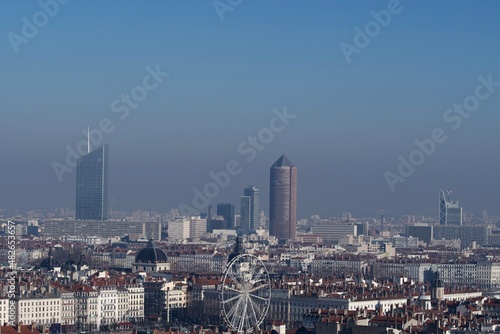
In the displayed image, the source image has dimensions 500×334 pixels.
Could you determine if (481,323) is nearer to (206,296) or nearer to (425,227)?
(206,296)

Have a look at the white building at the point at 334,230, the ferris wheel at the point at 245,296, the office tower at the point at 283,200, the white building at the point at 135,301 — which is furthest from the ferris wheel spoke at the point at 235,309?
the office tower at the point at 283,200

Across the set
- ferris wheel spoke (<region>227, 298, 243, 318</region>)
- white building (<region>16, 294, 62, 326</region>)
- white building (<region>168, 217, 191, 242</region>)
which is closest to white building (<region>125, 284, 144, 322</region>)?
white building (<region>16, 294, 62, 326</region>)

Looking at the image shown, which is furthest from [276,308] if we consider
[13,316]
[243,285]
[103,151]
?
[103,151]

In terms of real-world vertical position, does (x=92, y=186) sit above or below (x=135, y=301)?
above

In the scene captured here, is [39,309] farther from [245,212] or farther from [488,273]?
[245,212]

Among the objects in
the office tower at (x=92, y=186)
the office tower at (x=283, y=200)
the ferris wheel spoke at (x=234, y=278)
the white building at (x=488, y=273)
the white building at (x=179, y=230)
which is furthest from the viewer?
the office tower at (x=92, y=186)

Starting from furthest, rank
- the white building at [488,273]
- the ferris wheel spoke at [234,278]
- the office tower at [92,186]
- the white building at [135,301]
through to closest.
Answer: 1. the office tower at [92,186]
2. the white building at [488,273]
3. the white building at [135,301]
4. the ferris wheel spoke at [234,278]

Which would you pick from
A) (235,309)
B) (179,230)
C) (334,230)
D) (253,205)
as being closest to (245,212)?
(253,205)

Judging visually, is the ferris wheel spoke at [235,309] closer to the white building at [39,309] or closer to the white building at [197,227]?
the white building at [39,309]
